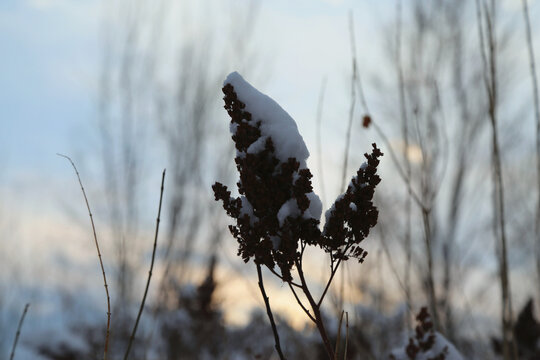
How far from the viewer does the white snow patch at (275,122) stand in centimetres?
124

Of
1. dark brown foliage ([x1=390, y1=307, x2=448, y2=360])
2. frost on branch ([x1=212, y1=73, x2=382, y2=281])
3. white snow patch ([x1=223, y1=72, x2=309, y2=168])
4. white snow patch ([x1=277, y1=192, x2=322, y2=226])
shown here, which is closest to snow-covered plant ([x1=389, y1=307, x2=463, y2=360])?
dark brown foliage ([x1=390, y1=307, x2=448, y2=360])

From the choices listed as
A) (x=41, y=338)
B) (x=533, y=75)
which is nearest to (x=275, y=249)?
(x=533, y=75)

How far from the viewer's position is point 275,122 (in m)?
1.27

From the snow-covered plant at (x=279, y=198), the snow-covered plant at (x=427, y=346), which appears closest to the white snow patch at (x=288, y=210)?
the snow-covered plant at (x=279, y=198)

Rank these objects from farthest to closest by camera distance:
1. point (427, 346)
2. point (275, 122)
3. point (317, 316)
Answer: point (427, 346), point (275, 122), point (317, 316)

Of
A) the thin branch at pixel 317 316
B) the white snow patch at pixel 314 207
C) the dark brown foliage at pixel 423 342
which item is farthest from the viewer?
the dark brown foliage at pixel 423 342

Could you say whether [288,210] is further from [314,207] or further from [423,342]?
[423,342]

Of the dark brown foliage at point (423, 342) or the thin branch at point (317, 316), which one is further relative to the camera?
the dark brown foliage at point (423, 342)

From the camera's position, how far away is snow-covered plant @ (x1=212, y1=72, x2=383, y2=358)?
1.21 meters

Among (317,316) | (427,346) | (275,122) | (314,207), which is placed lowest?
(317,316)

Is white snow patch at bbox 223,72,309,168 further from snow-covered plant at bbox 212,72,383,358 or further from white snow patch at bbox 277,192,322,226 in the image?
white snow patch at bbox 277,192,322,226

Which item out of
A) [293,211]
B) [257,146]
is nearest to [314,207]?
[293,211]

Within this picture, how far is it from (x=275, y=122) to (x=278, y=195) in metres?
0.20

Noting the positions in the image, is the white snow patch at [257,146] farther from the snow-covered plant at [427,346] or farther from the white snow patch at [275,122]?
the snow-covered plant at [427,346]
